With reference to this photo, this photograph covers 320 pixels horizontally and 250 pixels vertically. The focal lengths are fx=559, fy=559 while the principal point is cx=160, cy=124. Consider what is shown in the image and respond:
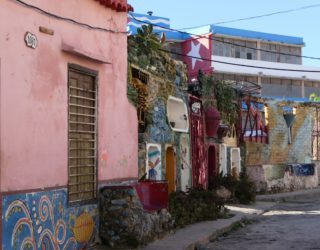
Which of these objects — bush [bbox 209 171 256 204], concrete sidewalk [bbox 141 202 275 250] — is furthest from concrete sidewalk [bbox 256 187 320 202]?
concrete sidewalk [bbox 141 202 275 250]

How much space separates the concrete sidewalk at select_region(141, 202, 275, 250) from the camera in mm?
10461

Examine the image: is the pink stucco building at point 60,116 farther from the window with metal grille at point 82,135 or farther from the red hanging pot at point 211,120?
the red hanging pot at point 211,120

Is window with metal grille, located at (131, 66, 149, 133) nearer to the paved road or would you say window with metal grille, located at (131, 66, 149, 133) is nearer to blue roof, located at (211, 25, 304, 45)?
the paved road

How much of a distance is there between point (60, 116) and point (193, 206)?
6.78 m

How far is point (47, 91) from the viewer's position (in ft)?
27.1

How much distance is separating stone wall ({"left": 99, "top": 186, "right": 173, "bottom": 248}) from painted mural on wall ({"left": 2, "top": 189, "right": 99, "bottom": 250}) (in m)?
0.25

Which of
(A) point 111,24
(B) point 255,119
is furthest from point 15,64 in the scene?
(B) point 255,119

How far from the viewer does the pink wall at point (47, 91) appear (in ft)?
23.9

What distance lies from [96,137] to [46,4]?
2701 mm

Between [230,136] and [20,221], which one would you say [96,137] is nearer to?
[20,221]

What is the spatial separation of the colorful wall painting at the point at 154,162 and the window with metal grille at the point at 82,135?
355 cm

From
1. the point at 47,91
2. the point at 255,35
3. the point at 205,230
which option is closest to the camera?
the point at 47,91

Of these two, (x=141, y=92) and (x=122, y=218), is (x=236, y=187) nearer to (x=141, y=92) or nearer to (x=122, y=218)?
(x=141, y=92)

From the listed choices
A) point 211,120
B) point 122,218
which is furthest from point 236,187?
point 122,218
